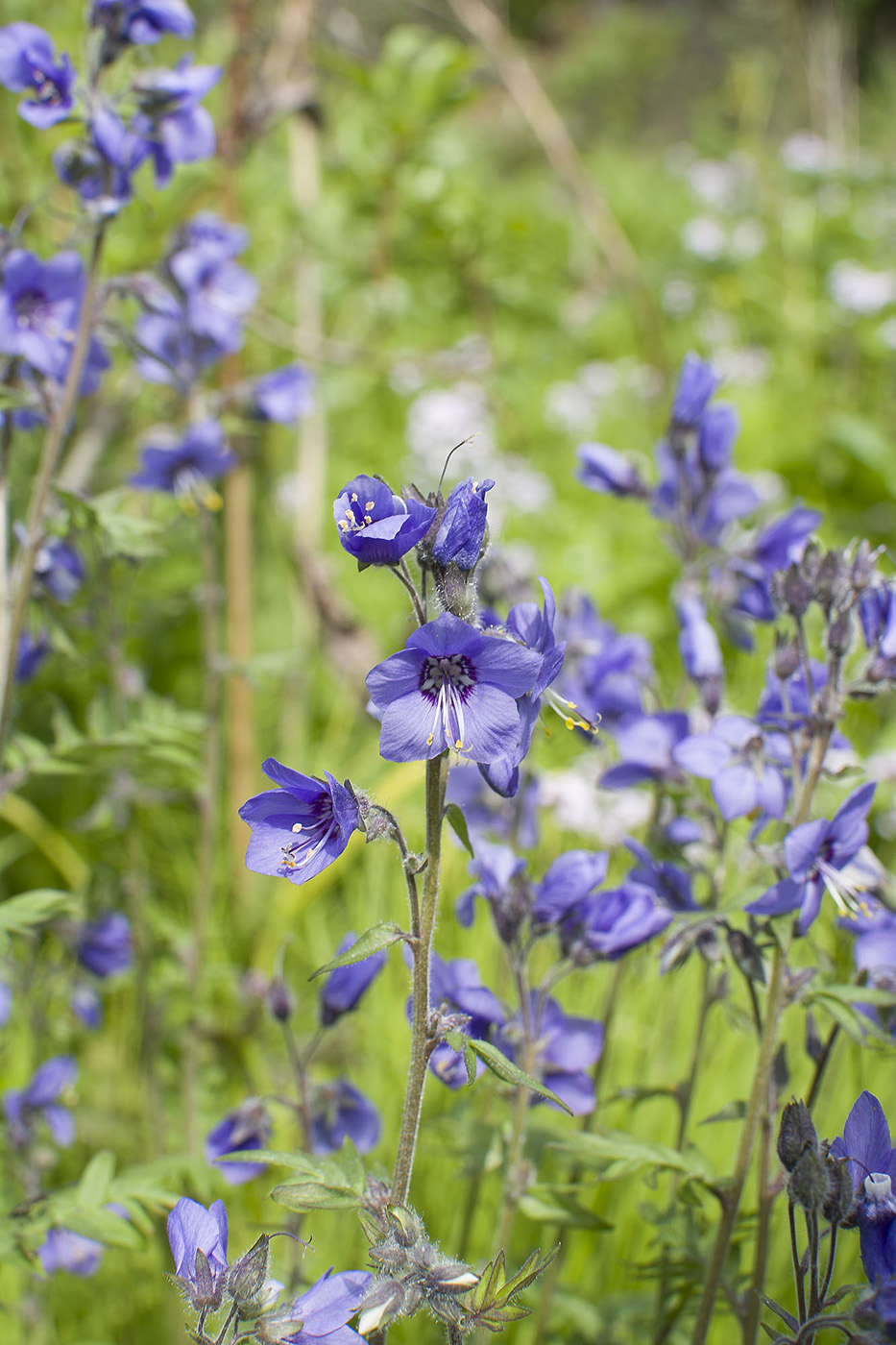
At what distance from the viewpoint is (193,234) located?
5.91 ft

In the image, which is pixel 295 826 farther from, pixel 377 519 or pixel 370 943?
pixel 377 519

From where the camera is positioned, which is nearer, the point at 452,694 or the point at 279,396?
the point at 452,694

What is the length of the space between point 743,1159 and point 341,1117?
566 mm

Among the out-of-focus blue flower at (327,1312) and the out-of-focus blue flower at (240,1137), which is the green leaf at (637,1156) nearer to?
the out-of-focus blue flower at (327,1312)

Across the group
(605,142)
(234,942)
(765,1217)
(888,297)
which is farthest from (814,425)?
(605,142)

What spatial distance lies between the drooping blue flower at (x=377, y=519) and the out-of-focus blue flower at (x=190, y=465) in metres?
1.00

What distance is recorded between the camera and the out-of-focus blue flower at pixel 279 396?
2066 millimetres

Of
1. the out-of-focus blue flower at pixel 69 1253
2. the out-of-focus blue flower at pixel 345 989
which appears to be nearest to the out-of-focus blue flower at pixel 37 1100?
the out-of-focus blue flower at pixel 69 1253

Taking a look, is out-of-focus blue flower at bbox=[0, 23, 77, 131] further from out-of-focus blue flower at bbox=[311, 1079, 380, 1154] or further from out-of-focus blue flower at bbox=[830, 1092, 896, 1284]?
out-of-focus blue flower at bbox=[830, 1092, 896, 1284]

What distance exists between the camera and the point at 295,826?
0.96m

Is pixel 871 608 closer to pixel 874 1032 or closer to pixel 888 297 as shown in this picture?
pixel 874 1032

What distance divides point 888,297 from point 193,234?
456 cm

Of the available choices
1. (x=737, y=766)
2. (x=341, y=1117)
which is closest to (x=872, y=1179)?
(x=737, y=766)

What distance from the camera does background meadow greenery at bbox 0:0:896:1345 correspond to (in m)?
1.68
